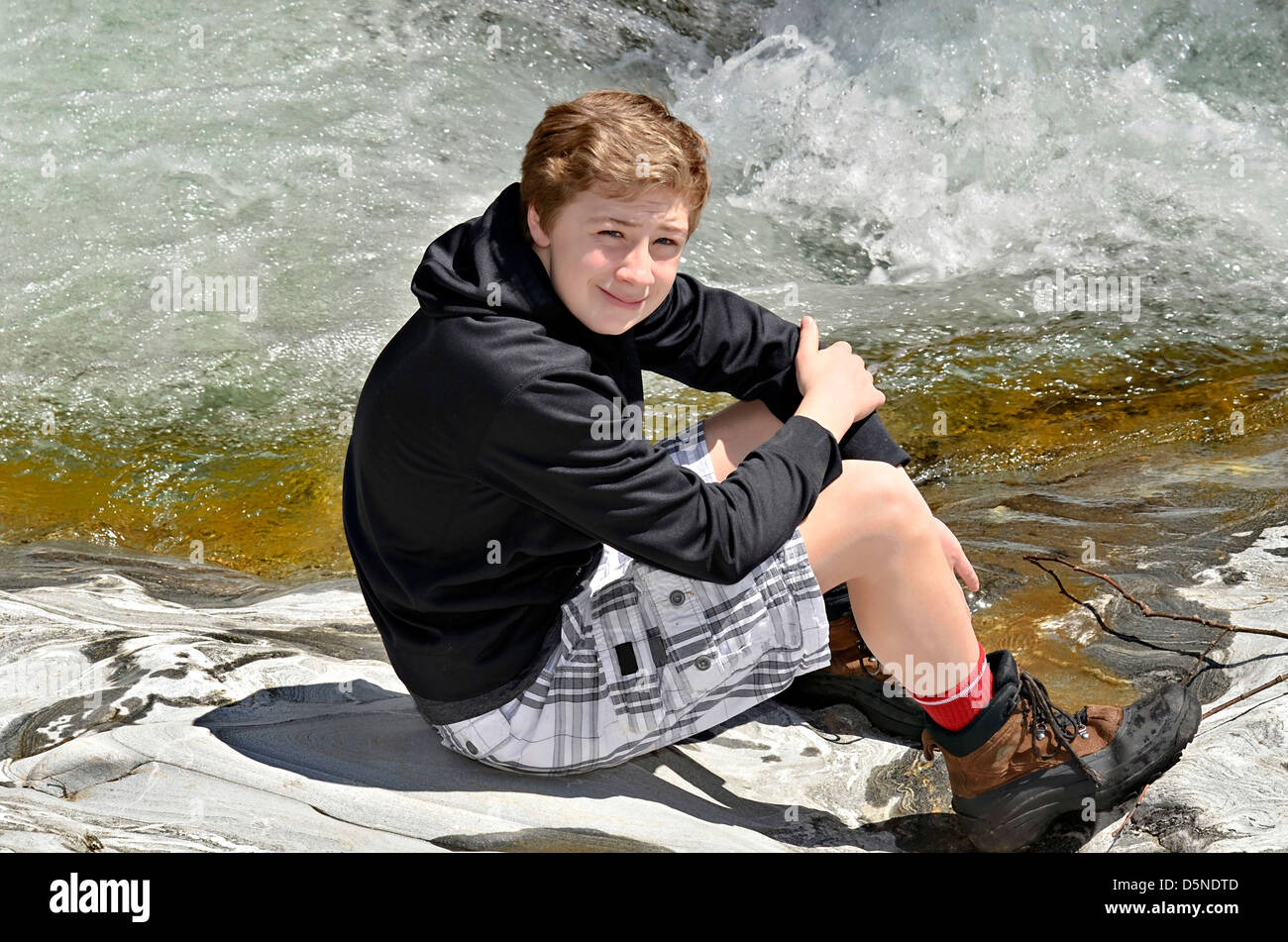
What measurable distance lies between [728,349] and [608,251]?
0.61 meters

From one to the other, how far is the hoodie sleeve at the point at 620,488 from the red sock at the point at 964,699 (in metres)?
0.45

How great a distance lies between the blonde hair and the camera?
6.61 ft

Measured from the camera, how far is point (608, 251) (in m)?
2.08

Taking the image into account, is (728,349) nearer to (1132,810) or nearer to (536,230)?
(536,230)

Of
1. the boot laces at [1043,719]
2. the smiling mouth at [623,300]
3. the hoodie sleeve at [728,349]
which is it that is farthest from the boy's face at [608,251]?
the boot laces at [1043,719]

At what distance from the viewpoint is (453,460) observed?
6.69ft

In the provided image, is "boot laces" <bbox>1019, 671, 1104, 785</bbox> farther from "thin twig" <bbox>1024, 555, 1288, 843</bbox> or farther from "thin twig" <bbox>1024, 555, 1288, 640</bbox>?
"thin twig" <bbox>1024, 555, 1288, 640</bbox>

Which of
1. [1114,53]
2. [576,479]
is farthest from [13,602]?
[1114,53]

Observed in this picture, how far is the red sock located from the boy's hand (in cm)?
48

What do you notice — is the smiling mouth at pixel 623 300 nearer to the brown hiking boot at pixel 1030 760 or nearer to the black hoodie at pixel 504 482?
the black hoodie at pixel 504 482

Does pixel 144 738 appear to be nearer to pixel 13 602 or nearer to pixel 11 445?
pixel 13 602

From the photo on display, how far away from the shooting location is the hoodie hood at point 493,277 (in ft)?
6.59

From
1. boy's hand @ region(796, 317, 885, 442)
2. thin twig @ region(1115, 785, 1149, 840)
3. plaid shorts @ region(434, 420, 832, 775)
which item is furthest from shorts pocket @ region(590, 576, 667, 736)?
thin twig @ region(1115, 785, 1149, 840)
